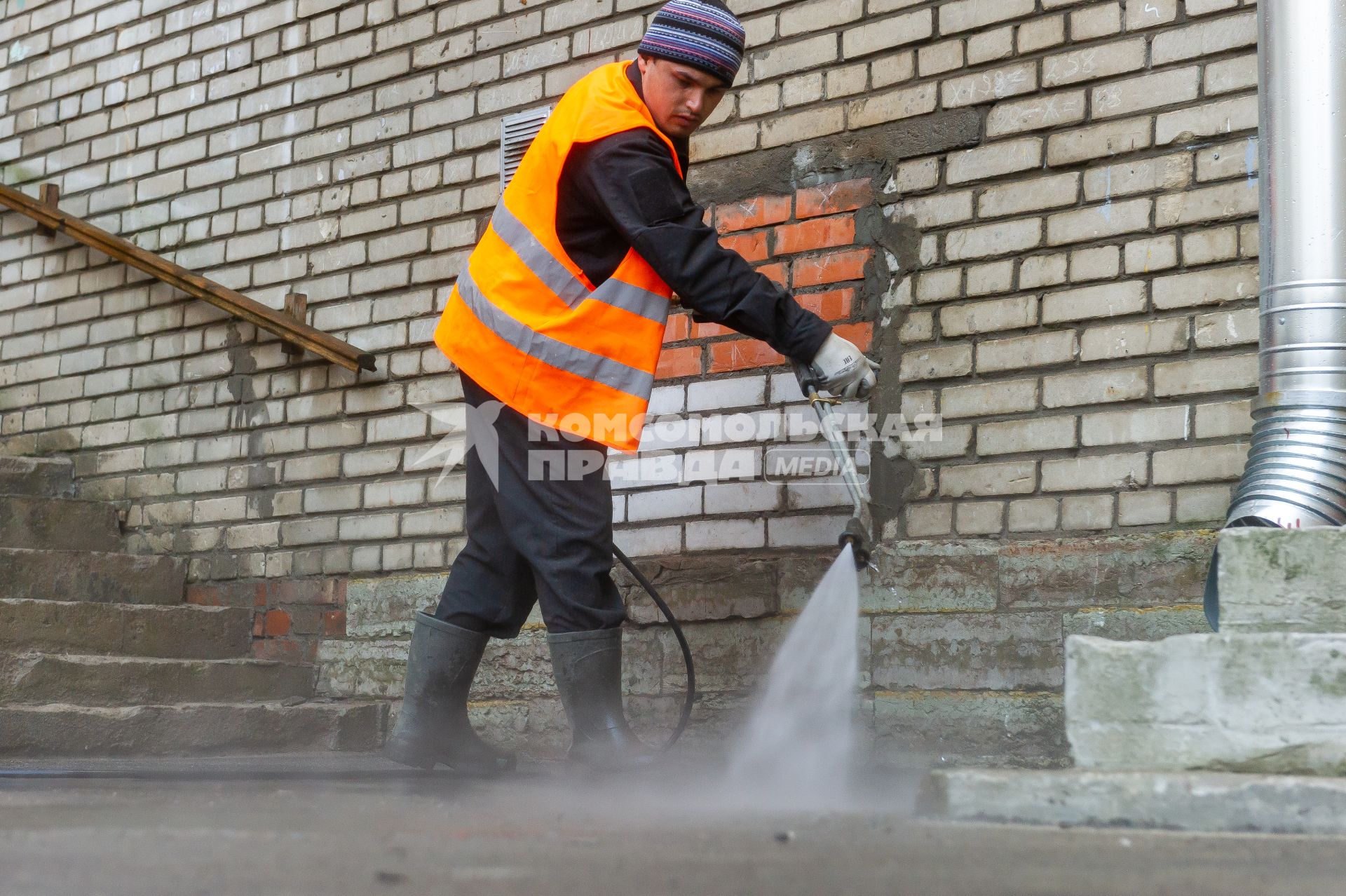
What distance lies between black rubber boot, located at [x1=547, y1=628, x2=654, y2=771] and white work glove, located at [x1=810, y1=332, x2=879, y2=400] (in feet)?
2.21

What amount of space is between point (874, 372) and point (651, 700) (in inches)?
42.3

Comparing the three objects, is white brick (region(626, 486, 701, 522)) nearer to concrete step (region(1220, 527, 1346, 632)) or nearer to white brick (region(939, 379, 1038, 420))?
white brick (region(939, 379, 1038, 420))

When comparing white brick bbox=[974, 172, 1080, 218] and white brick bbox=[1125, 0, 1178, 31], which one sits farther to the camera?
white brick bbox=[974, 172, 1080, 218]

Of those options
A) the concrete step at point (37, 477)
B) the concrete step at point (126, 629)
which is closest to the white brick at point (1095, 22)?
the concrete step at point (126, 629)

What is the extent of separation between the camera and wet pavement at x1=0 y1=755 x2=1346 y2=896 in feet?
4.84

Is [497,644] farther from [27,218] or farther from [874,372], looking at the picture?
[27,218]

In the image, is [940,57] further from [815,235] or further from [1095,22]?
[815,235]

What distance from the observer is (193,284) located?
15.0 ft

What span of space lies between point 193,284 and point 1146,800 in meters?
3.75

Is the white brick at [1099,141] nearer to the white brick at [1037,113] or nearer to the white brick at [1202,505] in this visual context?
the white brick at [1037,113]

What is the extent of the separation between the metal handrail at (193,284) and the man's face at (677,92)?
1779 millimetres

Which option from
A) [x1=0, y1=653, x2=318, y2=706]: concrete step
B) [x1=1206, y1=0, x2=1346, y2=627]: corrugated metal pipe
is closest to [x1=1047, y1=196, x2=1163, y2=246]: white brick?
[x1=1206, y1=0, x2=1346, y2=627]: corrugated metal pipe

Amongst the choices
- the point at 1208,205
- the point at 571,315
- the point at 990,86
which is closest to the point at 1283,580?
the point at 1208,205

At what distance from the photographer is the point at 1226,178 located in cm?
292
